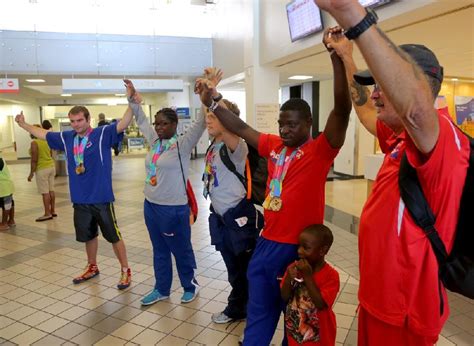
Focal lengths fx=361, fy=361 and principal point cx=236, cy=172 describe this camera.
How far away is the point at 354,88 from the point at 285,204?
669mm

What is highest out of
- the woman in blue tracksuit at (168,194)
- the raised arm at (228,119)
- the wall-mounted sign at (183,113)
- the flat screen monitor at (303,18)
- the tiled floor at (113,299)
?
the flat screen monitor at (303,18)

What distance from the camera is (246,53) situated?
8.30 m

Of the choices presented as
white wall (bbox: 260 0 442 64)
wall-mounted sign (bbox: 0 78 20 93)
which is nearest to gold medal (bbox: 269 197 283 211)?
white wall (bbox: 260 0 442 64)

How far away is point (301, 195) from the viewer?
1875mm

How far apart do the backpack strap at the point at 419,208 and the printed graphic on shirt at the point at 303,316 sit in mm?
932

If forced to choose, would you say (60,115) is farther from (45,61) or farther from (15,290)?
(15,290)

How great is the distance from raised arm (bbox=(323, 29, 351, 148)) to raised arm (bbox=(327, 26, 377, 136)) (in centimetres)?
2

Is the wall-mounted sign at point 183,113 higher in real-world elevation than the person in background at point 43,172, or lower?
higher

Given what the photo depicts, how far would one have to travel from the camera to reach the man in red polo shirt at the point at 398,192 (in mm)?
847

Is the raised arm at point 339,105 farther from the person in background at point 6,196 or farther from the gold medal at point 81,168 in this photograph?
the person in background at point 6,196

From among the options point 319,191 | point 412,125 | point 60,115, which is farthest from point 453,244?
point 60,115

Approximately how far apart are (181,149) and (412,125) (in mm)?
2265

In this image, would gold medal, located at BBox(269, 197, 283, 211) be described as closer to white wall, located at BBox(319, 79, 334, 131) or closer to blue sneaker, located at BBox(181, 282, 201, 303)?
blue sneaker, located at BBox(181, 282, 201, 303)

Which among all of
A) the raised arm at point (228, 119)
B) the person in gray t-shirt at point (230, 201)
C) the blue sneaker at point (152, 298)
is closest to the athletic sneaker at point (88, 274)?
the blue sneaker at point (152, 298)
